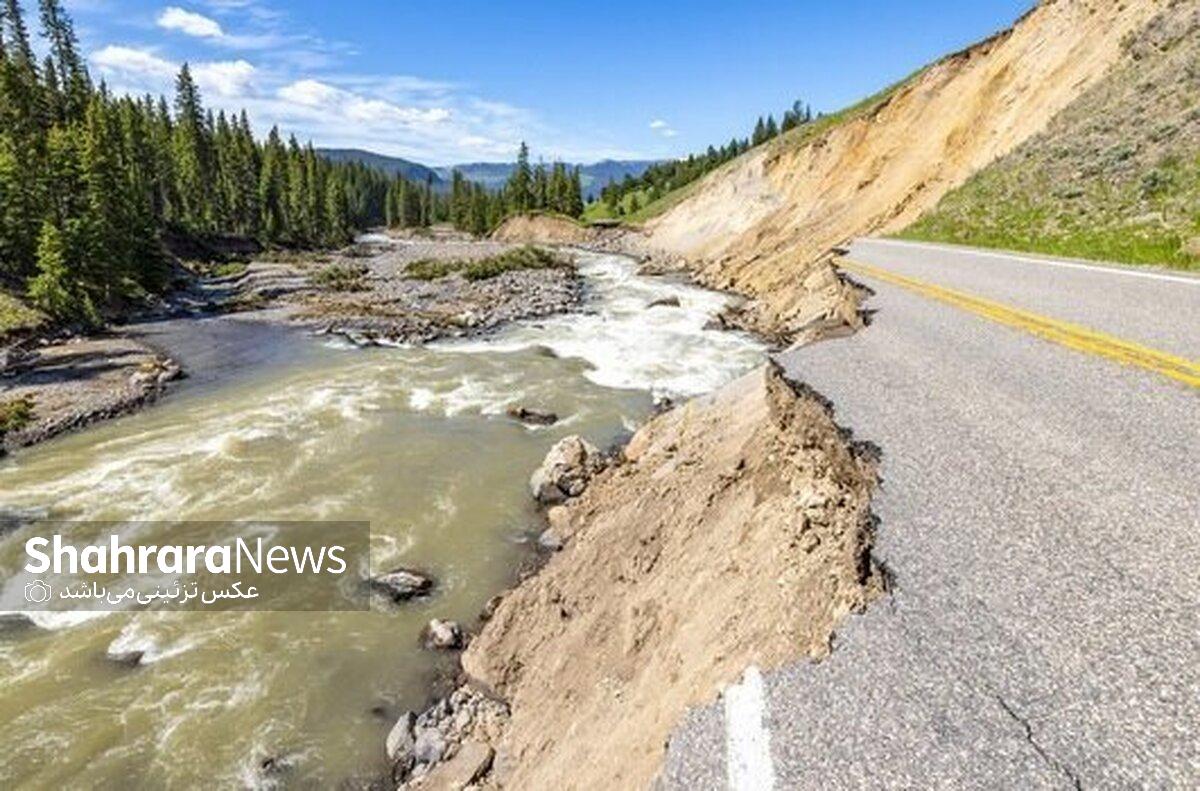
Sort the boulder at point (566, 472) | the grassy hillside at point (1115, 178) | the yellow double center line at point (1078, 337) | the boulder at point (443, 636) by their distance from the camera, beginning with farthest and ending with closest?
the grassy hillside at point (1115, 178) → the boulder at point (566, 472) → the boulder at point (443, 636) → the yellow double center line at point (1078, 337)

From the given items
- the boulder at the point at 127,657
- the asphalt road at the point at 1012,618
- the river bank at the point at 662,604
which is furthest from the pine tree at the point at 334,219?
the asphalt road at the point at 1012,618

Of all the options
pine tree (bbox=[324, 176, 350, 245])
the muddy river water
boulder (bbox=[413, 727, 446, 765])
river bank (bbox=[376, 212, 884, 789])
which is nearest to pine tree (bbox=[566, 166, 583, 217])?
pine tree (bbox=[324, 176, 350, 245])

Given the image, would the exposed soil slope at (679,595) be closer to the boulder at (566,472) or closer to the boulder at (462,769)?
the boulder at (462,769)

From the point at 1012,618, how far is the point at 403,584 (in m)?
11.4

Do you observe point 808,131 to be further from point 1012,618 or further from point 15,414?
point 1012,618

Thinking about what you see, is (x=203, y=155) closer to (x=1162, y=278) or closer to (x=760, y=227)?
(x=760, y=227)

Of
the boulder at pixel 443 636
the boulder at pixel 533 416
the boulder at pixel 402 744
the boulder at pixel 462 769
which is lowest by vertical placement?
the boulder at pixel 402 744

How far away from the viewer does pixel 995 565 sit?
495cm

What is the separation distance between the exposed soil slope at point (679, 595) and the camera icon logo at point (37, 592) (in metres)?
8.68

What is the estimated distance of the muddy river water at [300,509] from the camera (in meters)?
10.3

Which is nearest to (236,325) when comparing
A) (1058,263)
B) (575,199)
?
(1058,263)

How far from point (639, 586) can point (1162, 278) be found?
12.1 meters

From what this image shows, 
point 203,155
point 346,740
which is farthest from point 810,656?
point 203,155

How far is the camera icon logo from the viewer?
13516 mm
